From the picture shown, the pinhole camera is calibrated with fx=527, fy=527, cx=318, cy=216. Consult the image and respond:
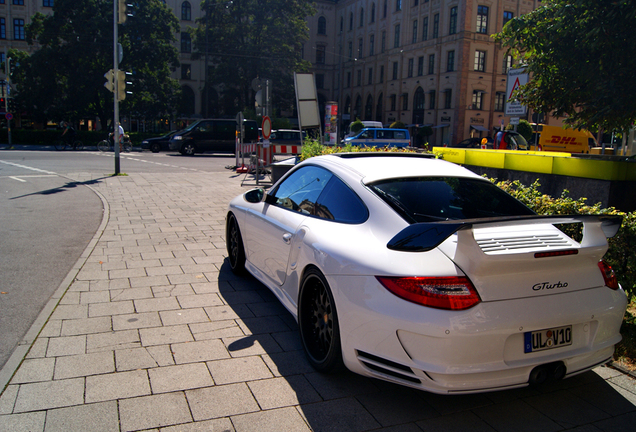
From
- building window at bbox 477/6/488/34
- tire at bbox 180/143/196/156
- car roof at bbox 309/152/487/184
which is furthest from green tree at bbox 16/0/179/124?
car roof at bbox 309/152/487/184

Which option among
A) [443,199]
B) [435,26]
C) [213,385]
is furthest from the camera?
[435,26]

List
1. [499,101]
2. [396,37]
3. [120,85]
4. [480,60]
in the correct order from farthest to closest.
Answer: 1. [396,37]
2. [499,101]
3. [480,60]
4. [120,85]

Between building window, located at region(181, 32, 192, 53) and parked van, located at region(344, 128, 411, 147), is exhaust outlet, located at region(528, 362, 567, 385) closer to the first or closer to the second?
parked van, located at region(344, 128, 411, 147)

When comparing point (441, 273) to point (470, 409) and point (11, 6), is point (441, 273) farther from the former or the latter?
point (11, 6)

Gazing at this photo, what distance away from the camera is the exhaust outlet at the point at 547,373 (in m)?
2.94

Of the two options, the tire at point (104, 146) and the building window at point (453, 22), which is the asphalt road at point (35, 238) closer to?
the tire at point (104, 146)

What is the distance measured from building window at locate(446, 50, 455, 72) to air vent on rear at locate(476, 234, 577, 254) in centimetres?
5176

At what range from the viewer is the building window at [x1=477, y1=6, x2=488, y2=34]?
50.2 m

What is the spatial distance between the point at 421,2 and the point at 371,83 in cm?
1263

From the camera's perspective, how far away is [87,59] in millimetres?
41281

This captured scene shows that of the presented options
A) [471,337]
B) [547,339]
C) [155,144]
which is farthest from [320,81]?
[471,337]

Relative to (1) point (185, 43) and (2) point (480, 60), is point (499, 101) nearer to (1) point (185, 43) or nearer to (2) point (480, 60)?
(2) point (480, 60)

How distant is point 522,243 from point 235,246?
3701 mm

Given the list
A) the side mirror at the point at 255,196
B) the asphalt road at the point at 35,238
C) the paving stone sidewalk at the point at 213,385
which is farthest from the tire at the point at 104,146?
the side mirror at the point at 255,196
